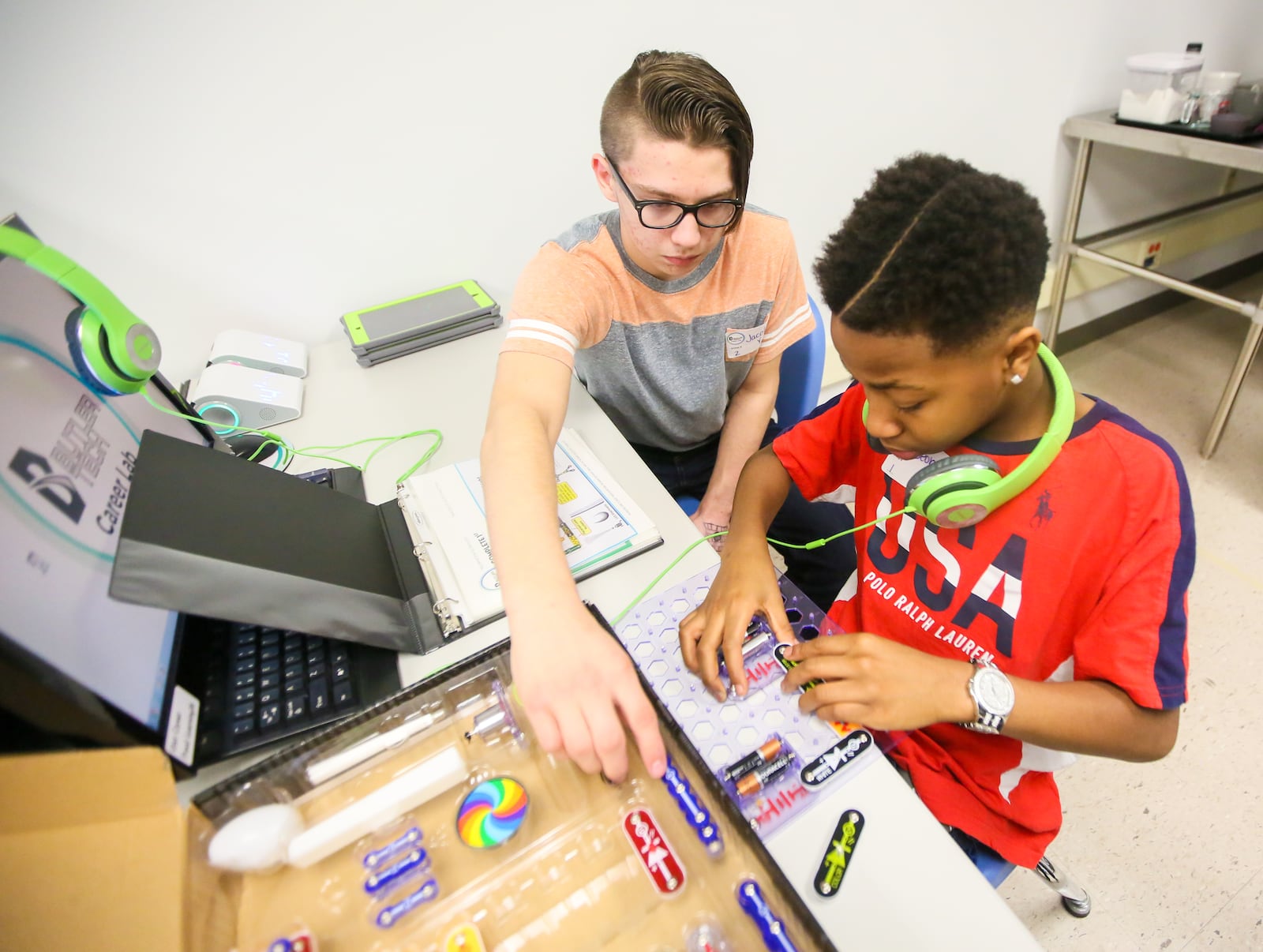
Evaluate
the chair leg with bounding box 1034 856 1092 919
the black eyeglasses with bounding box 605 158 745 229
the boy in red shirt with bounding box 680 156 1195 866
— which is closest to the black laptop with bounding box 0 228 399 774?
the boy in red shirt with bounding box 680 156 1195 866

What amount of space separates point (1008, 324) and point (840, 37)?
1.29 meters

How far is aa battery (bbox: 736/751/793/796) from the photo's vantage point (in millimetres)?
497

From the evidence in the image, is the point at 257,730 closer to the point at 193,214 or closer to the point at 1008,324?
the point at 1008,324

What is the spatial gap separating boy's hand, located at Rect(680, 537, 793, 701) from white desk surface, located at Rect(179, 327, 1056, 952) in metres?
0.06

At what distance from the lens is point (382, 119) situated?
1172 mm

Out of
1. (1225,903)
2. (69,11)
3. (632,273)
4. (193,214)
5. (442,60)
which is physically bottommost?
(1225,903)

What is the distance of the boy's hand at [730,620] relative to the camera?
571 mm

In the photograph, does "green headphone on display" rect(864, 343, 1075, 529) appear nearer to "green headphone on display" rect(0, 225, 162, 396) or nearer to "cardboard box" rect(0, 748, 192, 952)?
"cardboard box" rect(0, 748, 192, 952)

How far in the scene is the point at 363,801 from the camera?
47cm

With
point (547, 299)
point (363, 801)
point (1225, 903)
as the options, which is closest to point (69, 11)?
point (547, 299)

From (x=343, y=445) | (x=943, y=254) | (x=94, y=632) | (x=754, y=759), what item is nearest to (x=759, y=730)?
(x=754, y=759)

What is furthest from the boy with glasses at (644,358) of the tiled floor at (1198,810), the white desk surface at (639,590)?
the tiled floor at (1198,810)

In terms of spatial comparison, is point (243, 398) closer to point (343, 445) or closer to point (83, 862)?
point (343, 445)

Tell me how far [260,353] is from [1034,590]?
1.27 meters
